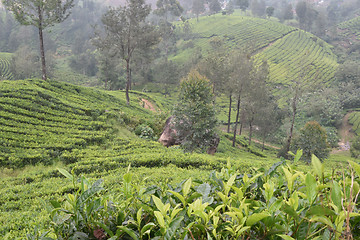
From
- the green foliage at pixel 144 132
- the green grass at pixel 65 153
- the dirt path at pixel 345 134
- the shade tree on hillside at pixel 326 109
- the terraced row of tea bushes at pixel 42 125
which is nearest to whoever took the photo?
the green grass at pixel 65 153

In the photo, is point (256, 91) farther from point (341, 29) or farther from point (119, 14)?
point (341, 29)

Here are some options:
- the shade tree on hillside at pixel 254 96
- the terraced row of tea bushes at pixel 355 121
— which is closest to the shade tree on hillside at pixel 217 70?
the shade tree on hillside at pixel 254 96

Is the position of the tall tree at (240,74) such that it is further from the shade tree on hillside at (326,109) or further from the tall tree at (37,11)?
the shade tree on hillside at (326,109)

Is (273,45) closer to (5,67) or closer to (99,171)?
(99,171)

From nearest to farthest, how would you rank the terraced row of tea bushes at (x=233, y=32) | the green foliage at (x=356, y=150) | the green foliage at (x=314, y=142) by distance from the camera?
1. the green foliage at (x=314, y=142)
2. the green foliage at (x=356, y=150)
3. the terraced row of tea bushes at (x=233, y=32)

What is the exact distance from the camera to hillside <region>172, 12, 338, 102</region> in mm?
44844

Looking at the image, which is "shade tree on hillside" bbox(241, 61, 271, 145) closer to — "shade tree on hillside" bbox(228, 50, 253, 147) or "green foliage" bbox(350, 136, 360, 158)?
"shade tree on hillside" bbox(228, 50, 253, 147)

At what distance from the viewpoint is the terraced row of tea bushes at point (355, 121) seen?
101 ft

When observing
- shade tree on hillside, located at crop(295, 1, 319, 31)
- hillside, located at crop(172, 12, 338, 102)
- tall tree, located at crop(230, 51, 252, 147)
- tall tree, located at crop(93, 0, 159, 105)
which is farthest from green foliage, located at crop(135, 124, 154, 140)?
shade tree on hillside, located at crop(295, 1, 319, 31)

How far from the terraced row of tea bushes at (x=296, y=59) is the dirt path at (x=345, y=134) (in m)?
9.15

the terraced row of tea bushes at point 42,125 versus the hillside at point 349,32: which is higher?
the hillside at point 349,32

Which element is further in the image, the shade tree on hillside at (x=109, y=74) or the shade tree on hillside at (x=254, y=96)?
the shade tree on hillside at (x=109, y=74)

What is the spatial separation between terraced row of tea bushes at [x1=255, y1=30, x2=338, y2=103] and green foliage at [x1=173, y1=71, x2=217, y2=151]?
35.6m

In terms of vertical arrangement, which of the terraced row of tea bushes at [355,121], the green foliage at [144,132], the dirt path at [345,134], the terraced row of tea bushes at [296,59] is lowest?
the dirt path at [345,134]
